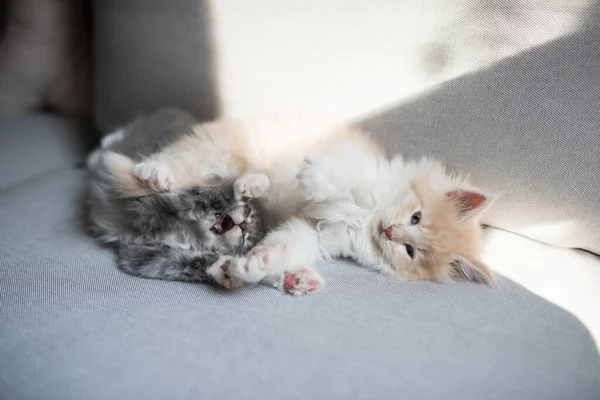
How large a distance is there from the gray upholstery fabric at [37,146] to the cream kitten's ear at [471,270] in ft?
4.75

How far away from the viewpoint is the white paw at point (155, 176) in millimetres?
1234

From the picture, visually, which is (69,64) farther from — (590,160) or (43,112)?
(590,160)

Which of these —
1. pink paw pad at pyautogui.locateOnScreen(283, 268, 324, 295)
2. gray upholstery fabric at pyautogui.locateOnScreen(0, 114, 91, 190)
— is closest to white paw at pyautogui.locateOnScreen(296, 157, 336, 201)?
pink paw pad at pyautogui.locateOnScreen(283, 268, 324, 295)

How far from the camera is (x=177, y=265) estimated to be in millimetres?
1174

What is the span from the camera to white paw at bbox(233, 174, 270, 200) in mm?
1219

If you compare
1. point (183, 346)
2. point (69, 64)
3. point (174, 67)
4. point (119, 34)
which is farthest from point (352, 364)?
point (69, 64)

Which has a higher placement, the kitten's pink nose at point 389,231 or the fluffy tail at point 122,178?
the fluffy tail at point 122,178

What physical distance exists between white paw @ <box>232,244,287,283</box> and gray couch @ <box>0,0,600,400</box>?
0.16 feet

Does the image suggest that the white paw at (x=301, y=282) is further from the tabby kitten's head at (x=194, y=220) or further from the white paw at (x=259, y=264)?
the tabby kitten's head at (x=194, y=220)

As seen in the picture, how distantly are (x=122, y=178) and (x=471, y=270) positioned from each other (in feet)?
3.06

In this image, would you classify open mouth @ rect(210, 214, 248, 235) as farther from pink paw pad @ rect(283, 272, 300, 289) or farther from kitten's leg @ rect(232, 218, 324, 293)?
pink paw pad @ rect(283, 272, 300, 289)

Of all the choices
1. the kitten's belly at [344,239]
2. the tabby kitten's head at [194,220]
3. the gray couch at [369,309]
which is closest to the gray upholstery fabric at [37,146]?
the gray couch at [369,309]

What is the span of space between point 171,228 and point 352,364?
61 cm

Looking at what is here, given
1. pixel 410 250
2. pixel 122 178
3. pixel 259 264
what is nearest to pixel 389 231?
pixel 410 250
